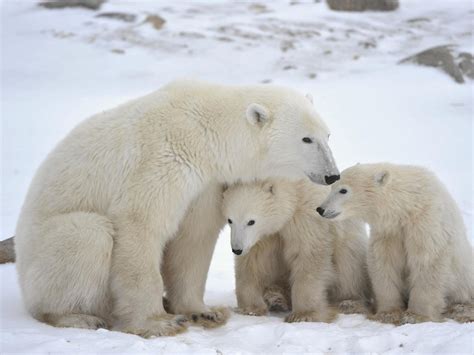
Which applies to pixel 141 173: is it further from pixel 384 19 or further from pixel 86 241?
pixel 384 19

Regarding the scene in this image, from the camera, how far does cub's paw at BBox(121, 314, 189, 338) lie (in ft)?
14.2

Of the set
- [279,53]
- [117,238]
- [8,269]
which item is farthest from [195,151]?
[279,53]

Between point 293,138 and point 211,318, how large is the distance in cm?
145

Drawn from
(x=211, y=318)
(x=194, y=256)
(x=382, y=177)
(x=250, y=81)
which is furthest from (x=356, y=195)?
(x=250, y=81)

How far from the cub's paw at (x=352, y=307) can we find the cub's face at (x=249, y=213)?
0.80 m

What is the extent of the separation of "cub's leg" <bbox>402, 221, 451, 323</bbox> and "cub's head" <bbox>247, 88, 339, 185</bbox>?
2.79ft

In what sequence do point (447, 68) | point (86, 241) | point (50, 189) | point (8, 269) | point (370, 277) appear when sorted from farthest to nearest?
point (447, 68) → point (8, 269) → point (370, 277) → point (50, 189) → point (86, 241)

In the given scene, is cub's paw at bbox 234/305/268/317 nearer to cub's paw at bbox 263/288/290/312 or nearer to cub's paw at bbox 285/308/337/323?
cub's paw at bbox 263/288/290/312

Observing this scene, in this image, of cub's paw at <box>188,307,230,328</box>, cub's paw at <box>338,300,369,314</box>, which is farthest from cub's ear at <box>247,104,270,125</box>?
cub's paw at <box>338,300,369,314</box>

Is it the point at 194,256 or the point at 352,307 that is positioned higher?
the point at 194,256

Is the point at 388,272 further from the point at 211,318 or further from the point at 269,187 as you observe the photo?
the point at 211,318

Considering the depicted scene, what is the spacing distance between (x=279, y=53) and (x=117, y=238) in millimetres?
15022

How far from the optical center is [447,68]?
52.3ft

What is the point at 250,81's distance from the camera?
16.7m
